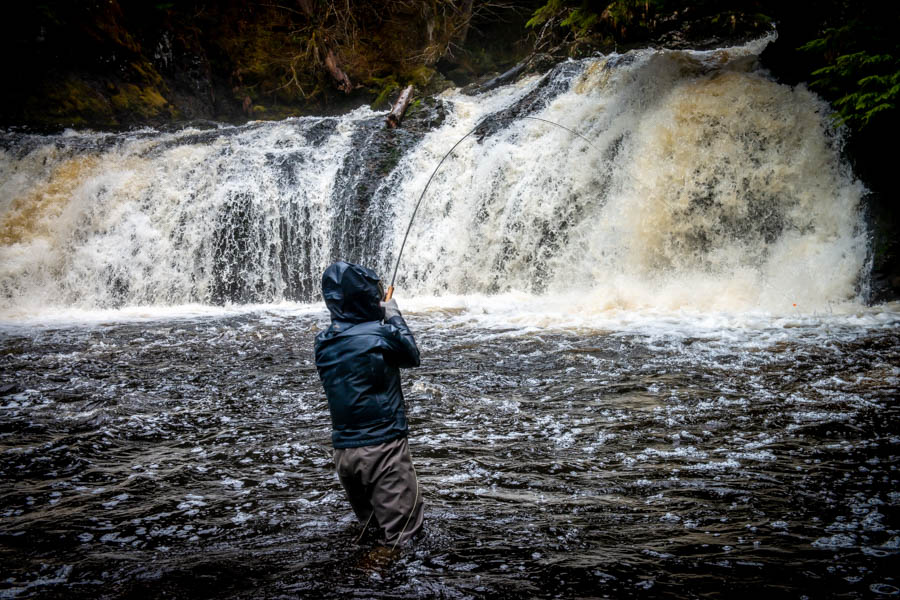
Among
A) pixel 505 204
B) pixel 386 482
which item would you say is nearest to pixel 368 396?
pixel 386 482

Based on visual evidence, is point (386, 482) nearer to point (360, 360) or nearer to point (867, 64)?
point (360, 360)

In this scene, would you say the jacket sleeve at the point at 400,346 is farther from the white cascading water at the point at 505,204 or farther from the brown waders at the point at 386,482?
the white cascading water at the point at 505,204

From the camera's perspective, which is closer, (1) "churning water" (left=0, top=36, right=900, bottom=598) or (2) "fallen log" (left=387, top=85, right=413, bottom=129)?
(1) "churning water" (left=0, top=36, right=900, bottom=598)

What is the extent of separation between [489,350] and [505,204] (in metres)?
4.98

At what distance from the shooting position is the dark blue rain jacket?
3021 mm

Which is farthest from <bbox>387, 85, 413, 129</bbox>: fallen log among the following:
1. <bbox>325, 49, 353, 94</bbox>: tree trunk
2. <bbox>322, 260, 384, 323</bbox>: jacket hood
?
<bbox>322, 260, 384, 323</bbox>: jacket hood

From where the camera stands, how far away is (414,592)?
108 inches

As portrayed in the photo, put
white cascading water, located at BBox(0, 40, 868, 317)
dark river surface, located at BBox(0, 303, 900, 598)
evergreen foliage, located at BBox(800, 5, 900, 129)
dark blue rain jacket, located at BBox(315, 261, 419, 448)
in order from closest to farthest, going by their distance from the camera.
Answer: dark river surface, located at BBox(0, 303, 900, 598), dark blue rain jacket, located at BBox(315, 261, 419, 448), evergreen foliage, located at BBox(800, 5, 900, 129), white cascading water, located at BBox(0, 40, 868, 317)

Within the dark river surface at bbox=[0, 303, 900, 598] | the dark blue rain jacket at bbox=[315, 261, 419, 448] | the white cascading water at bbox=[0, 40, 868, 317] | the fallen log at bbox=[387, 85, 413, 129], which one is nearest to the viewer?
the dark river surface at bbox=[0, 303, 900, 598]

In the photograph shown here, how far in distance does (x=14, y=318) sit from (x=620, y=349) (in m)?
10.3

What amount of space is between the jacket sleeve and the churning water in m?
0.91

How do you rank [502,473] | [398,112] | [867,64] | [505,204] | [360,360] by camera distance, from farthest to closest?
[398,112] < [505,204] < [867,64] < [502,473] < [360,360]

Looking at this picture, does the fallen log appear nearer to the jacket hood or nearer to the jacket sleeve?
the jacket hood

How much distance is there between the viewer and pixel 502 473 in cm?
407
